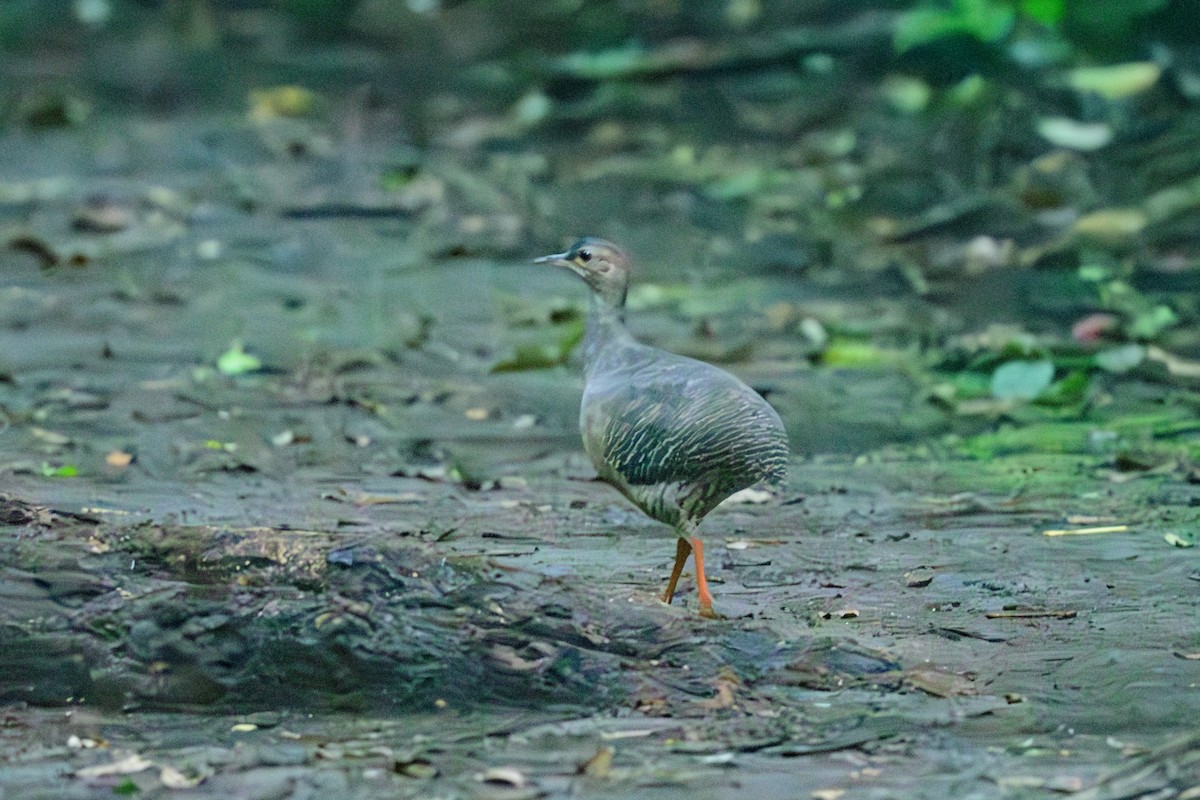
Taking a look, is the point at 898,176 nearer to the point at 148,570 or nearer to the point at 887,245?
the point at 887,245

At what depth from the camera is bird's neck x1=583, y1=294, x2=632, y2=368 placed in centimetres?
604

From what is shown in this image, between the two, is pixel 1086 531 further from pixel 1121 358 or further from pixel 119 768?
pixel 119 768

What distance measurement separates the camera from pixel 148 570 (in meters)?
5.08

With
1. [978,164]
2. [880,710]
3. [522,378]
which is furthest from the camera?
[978,164]

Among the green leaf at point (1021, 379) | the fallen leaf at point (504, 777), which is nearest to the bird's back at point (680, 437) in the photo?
the fallen leaf at point (504, 777)

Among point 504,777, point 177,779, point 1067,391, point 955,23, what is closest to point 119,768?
point 177,779

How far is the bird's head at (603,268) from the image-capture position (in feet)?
20.2

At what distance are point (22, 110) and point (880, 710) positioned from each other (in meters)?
9.73

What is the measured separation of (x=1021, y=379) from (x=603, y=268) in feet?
12.2

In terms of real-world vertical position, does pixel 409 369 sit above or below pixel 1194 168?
below

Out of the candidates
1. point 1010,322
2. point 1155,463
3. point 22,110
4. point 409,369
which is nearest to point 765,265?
point 1010,322

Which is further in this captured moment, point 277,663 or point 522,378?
point 522,378

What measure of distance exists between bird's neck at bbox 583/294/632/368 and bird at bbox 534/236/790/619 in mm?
210

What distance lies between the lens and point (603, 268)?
6160 mm
